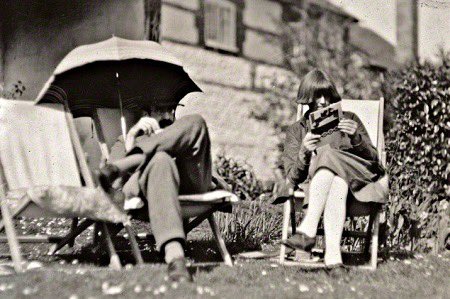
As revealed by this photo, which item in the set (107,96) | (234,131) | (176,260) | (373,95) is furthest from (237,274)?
(373,95)

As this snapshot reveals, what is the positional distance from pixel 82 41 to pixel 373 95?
5375mm

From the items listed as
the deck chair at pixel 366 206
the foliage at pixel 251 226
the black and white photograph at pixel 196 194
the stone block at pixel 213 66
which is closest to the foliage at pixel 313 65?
the stone block at pixel 213 66

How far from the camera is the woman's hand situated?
4047mm

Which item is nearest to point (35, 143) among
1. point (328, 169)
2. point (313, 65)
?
point (328, 169)

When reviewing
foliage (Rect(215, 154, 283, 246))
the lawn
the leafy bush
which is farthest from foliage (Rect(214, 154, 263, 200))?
the lawn

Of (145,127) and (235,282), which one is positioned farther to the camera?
(145,127)

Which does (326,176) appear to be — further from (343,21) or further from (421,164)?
(343,21)

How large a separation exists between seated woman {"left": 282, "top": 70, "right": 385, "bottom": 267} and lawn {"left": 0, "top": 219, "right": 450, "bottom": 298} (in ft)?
0.77

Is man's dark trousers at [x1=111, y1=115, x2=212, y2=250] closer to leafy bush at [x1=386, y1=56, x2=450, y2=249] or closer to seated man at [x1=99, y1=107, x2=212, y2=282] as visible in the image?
seated man at [x1=99, y1=107, x2=212, y2=282]

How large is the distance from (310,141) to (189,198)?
2.85 ft

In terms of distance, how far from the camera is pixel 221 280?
3.43 metres

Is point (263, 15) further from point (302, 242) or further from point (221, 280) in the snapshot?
point (221, 280)

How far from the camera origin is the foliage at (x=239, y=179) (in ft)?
26.8

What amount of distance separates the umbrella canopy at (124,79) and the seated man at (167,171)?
82 centimetres
